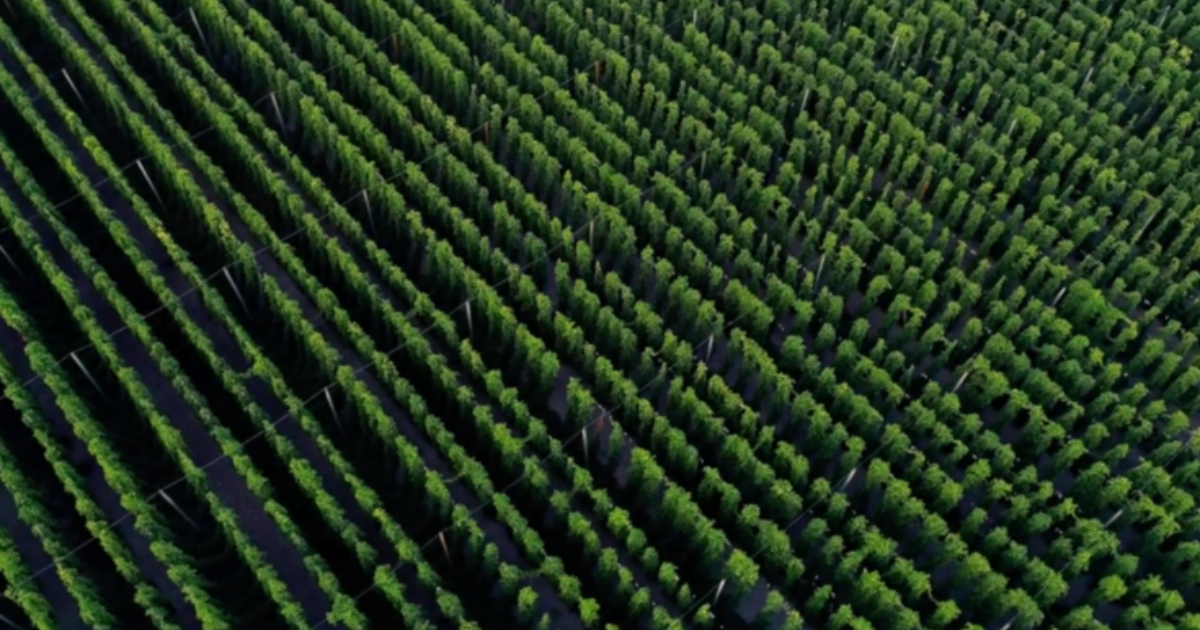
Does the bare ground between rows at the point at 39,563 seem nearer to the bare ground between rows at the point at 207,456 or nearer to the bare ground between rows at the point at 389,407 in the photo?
the bare ground between rows at the point at 207,456

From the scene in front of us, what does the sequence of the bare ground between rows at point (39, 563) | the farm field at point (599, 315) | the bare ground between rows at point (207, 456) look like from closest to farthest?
the farm field at point (599, 315) < the bare ground between rows at point (39, 563) < the bare ground between rows at point (207, 456)

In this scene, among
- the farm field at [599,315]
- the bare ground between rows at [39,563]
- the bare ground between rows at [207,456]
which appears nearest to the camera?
the farm field at [599,315]

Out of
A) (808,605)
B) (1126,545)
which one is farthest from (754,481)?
(1126,545)

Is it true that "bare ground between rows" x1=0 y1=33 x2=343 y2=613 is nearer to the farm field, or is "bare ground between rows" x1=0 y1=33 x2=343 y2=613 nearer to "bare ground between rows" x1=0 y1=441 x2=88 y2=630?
the farm field

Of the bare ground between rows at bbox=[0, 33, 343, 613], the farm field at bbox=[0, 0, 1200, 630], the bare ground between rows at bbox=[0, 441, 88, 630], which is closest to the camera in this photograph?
the farm field at bbox=[0, 0, 1200, 630]

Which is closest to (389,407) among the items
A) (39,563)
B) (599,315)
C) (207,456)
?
(207,456)

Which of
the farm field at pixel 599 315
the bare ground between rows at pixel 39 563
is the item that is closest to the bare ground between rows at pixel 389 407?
the farm field at pixel 599 315

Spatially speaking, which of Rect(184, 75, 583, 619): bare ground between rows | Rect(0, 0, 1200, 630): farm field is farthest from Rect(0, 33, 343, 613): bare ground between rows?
Rect(184, 75, 583, 619): bare ground between rows

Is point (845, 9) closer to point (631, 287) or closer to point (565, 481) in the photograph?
point (631, 287)

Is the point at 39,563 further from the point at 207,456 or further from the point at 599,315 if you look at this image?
the point at 599,315
